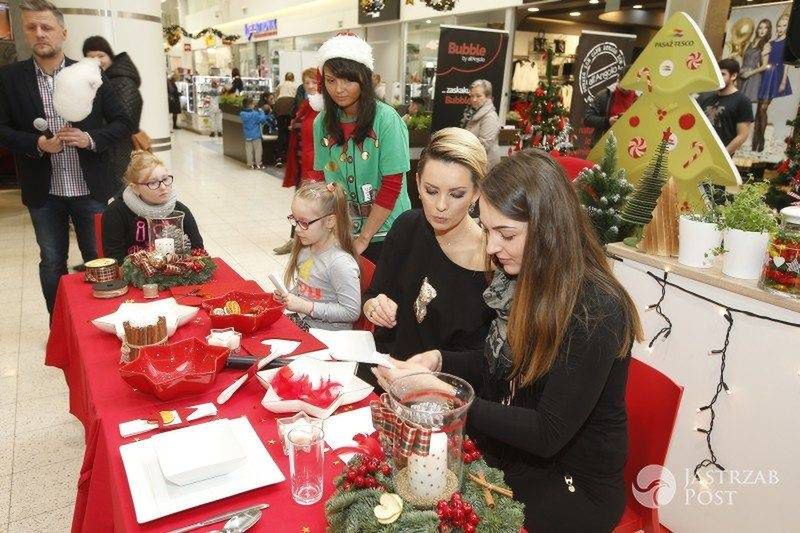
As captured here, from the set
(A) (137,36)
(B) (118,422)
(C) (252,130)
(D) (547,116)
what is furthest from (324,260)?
(C) (252,130)

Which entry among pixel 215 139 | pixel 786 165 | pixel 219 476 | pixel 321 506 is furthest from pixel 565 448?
pixel 215 139

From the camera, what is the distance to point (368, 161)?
9.02ft

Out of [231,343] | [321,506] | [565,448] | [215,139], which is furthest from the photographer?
[215,139]

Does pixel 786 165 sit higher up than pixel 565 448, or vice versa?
pixel 786 165

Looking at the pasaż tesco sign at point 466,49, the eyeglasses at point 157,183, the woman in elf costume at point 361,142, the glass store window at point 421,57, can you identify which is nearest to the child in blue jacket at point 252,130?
the glass store window at point 421,57

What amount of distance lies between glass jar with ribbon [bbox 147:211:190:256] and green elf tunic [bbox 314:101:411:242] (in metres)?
0.77

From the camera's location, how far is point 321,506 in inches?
42.6

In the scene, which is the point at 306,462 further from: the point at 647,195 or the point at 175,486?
the point at 647,195

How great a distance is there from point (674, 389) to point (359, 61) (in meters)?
1.96

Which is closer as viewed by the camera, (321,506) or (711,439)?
(321,506)

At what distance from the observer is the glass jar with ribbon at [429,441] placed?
3.15 ft

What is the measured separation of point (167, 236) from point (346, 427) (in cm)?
140

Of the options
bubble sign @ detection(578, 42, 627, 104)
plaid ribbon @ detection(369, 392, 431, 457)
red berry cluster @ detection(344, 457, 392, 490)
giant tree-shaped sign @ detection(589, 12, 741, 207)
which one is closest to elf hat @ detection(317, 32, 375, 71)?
giant tree-shaped sign @ detection(589, 12, 741, 207)

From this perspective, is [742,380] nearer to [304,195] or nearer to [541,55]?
[304,195]
